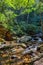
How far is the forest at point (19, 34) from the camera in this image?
406 inches

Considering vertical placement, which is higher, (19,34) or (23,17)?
(23,17)

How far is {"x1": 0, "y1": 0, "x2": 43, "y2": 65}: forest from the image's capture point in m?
10.3

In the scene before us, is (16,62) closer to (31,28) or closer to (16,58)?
(16,58)

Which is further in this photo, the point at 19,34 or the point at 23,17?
the point at 23,17

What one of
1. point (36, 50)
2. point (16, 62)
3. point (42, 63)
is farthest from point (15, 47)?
point (42, 63)

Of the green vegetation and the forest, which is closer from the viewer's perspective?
the forest

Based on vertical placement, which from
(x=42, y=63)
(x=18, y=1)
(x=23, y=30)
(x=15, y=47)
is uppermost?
(x=18, y=1)

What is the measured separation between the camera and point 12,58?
9.81 meters

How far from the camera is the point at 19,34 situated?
1977cm

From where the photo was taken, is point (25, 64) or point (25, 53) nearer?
point (25, 64)

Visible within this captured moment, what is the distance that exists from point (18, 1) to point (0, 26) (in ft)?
11.0

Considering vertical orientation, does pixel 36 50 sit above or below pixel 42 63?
below

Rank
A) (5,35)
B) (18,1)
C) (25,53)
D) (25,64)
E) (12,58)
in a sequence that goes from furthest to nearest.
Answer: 1. (5,35)
2. (18,1)
3. (25,53)
4. (12,58)
5. (25,64)

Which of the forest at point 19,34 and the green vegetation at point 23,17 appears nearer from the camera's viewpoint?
the forest at point 19,34
